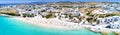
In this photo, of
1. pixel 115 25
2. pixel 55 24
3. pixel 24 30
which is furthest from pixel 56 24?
pixel 115 25

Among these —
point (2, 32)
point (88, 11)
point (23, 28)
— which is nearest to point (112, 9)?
point (88, 11)

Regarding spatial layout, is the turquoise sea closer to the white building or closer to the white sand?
the white sand

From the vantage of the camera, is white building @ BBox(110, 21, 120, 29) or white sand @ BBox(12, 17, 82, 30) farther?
white sand @ BBox(12, 17, 82, 30)

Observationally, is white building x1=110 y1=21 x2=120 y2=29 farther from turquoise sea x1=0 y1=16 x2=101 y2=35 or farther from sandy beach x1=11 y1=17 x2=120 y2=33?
turquoise sea x1=0 y1=16 x2=101 y2=35

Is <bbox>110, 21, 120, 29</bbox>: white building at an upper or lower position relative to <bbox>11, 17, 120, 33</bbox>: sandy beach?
lower

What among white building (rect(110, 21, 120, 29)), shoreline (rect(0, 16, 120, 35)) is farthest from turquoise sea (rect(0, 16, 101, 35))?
white building (rect(110, 21, 120, 29))

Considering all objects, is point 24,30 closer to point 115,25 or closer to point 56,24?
point 56,24

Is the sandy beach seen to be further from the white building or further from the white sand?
the white building

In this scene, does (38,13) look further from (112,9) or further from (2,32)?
(112,9)

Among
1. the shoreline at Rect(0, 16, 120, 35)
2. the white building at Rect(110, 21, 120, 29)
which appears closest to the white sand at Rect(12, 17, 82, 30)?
the shoreline at Rect(0, 16, 120, 35)
